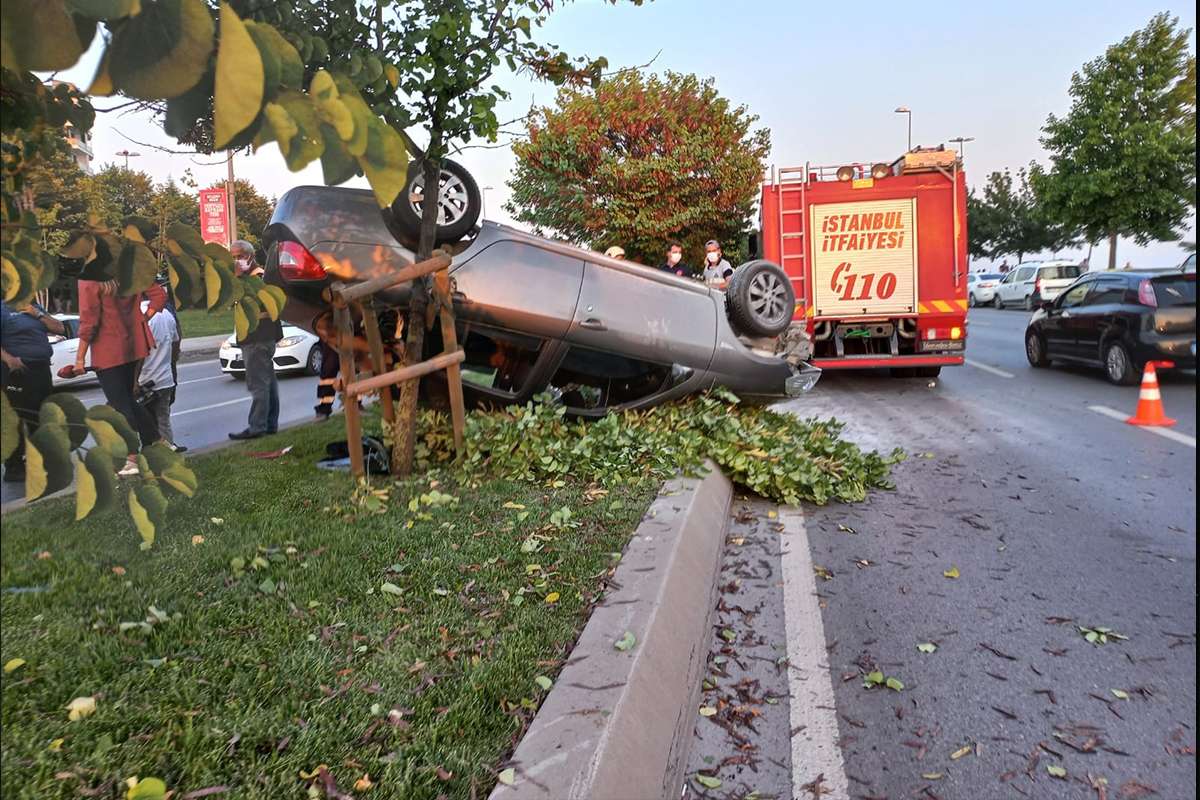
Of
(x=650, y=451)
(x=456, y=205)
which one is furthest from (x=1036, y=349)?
(x=456, y=205)

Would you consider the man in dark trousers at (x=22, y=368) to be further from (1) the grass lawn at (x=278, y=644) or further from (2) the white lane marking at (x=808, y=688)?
(2) the white lane marking at (x=808, y=688)

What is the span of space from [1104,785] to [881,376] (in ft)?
39.6

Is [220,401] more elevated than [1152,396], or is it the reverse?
[1152,396]

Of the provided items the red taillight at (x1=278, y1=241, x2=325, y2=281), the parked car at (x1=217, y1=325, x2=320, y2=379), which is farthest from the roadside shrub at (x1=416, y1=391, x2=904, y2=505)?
the parked car at (x1=217, y1=325, x2=320, y2=379)

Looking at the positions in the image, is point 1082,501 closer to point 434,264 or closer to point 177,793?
point 434,264

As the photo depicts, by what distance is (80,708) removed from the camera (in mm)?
2574

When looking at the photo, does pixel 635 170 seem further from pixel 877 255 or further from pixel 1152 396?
pixel 1152 396

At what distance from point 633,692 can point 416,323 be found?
3.41 meters

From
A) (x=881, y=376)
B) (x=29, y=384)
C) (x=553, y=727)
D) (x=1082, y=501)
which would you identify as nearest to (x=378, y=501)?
(x=553, y=727)

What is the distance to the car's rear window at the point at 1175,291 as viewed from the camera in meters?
1.13

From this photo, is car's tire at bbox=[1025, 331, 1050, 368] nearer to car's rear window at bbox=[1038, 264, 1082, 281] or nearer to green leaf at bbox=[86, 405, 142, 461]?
car's rear window at bbox=[1038, 264, 1082, 281]

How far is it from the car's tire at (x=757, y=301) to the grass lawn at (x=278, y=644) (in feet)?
10.8

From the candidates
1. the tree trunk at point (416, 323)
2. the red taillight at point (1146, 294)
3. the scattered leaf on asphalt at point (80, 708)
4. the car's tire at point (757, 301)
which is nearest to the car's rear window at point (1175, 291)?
the red taillight at point (1146, 294)

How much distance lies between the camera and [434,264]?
5.18 metres
